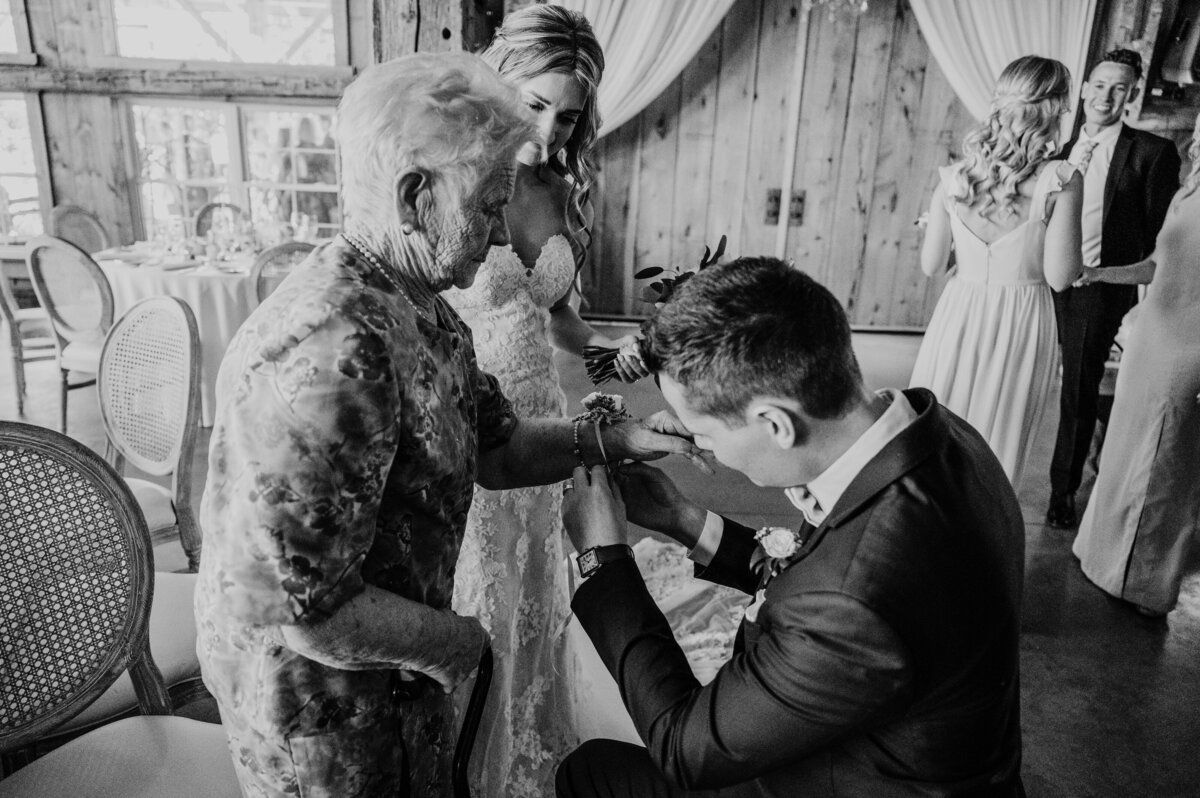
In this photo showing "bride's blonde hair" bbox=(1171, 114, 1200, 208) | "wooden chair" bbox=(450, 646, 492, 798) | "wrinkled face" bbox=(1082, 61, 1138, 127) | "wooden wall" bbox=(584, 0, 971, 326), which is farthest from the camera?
"wooden wall" bbox=(584, 0, 971, 326)

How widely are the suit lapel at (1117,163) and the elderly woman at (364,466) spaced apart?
3918 millimetres

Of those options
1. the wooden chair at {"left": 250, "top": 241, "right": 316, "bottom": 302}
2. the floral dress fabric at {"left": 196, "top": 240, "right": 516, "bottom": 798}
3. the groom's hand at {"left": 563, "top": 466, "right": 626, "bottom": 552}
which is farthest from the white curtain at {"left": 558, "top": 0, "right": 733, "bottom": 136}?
the floral dress fabric at {"left": 196, "top": 240, "right": 516, "bottom": 798}

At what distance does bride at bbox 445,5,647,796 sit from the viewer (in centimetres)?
189

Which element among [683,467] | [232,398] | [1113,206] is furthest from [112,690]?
[1113,206]

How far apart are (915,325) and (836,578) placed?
6687 millimetres

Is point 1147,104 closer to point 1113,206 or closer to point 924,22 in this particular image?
point 924,22

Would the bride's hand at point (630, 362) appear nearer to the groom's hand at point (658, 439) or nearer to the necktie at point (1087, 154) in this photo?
the groom's hand at point (658, 439)

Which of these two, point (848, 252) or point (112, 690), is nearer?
point (112, 690)

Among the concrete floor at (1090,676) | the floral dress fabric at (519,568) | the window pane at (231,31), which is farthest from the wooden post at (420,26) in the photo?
the floral dress fabric at (519,568)

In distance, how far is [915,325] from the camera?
7199mm

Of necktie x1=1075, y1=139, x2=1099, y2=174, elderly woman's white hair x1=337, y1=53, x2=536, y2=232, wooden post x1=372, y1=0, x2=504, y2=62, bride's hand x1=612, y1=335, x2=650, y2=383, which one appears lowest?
bride's hand x1=612, y1=335, x2=650, y2=383

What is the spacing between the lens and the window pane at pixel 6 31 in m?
6.65

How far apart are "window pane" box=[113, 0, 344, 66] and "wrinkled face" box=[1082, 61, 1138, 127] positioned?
555 centimetres

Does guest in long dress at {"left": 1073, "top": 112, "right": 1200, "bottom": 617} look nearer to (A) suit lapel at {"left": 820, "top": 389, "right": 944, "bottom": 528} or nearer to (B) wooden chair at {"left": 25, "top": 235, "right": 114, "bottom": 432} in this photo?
(A) suit lapel at {"left": 820, "top": 389, "right": 944, "bottom": 528}
